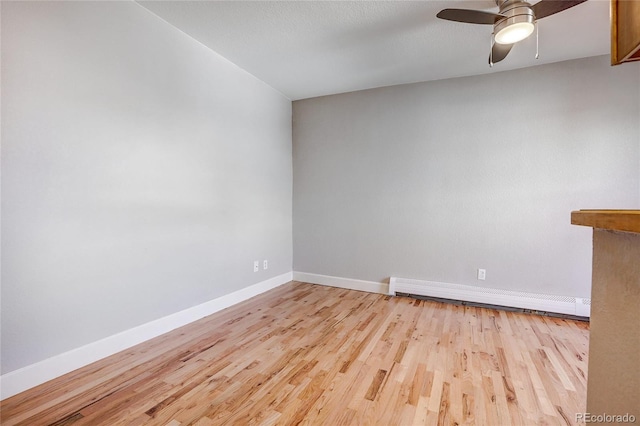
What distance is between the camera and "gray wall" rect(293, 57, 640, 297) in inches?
109

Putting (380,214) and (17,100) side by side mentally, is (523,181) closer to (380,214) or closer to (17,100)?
(380,214)

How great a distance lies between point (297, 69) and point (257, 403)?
3066 mm

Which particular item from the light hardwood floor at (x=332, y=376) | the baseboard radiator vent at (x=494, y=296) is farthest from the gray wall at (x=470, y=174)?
the light hardwood floor at (x=332, y=376)

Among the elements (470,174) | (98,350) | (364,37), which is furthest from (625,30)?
(98,350)

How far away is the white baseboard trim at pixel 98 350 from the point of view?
5.25 feet

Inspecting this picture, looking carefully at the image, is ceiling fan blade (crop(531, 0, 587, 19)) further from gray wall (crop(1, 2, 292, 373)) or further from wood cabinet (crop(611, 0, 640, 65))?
gray wall (crop(1, 2, 292, 373))

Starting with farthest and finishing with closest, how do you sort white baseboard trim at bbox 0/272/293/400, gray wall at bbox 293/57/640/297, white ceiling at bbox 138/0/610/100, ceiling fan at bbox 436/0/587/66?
gray wall at bbox 293/57/640/297 < white ceiling at bbox 138/0/610/100 < ceiling fan at bbox 436/0/587/66 < white baseboard trim at bbox 0/272/293/400

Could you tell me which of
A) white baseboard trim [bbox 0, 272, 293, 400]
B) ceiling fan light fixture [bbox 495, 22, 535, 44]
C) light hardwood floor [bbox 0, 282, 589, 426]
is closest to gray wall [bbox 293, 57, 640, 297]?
light hardwood floor [bbox 0, 282, 589, 426]

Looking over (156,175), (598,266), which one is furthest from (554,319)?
(156,175)

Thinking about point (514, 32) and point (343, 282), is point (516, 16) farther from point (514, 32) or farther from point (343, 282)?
point (343, 282)

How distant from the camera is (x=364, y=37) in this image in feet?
8.29

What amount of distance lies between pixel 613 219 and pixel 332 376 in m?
1.71

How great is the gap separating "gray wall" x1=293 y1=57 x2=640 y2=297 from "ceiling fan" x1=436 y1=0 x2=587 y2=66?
136 centimetres

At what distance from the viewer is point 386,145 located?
3.57 metres
